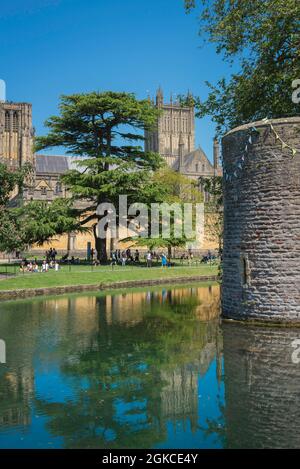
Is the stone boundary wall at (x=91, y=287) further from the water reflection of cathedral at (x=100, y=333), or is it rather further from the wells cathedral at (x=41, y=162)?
the wells cathedral at (x=41, y=162)

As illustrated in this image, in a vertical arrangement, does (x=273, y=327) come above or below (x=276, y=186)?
below

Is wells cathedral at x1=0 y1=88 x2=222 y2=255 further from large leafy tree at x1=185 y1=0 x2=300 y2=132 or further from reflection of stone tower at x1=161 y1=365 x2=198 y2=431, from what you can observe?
reflection of stone tower at x1=161 y1=365 x2=198 y2=431

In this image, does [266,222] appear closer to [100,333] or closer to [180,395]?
[100,333]

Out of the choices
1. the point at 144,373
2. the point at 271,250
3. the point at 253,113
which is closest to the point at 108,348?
the point at 144,373

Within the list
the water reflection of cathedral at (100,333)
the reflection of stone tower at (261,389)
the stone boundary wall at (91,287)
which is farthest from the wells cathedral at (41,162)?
the reflection of stone tower at (261,389)

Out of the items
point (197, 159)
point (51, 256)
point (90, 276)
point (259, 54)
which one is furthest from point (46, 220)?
point (197, 159)

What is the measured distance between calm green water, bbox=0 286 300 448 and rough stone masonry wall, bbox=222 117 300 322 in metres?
0.81

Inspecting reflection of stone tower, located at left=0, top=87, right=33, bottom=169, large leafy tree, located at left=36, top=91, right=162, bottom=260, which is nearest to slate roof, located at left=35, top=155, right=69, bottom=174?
reflection of stone tower, located at left=0, top=87, right=33, bottom=169

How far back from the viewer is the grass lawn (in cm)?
2422

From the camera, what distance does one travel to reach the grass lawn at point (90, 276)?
24219mm
